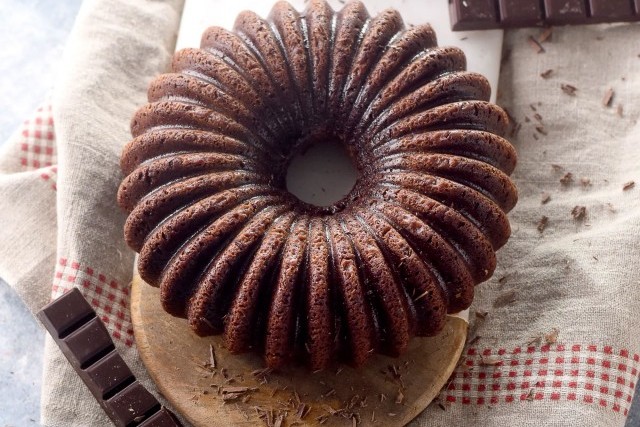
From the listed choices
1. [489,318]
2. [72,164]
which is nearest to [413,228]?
[489,318]

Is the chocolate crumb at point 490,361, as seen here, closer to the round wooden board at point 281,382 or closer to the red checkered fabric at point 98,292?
the round wooden board at point 281,382

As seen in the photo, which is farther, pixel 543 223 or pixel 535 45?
pixel 535 45

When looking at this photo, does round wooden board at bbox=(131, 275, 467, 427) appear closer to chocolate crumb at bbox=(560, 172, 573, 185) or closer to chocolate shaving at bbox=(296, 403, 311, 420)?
chocolate shaving at bbox=(296, 403, 311, 420)

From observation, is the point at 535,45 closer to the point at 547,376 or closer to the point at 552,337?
the point at 552,337

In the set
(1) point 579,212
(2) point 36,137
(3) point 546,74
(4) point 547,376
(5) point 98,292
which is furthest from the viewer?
(3) point 546,74

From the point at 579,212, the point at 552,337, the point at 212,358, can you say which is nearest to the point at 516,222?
the point at 579,212

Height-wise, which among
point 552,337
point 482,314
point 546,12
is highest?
point 546,12

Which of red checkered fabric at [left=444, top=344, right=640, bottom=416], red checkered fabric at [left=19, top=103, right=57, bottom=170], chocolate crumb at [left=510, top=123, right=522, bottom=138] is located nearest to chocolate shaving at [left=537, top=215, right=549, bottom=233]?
chocolate crumb at [left=510, top=123, right=522, bottom=138]

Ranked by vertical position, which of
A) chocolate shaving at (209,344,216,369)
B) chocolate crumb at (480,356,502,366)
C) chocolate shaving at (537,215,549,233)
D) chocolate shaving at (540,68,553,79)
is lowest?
chocolate crumb at (480,356,502,366)
